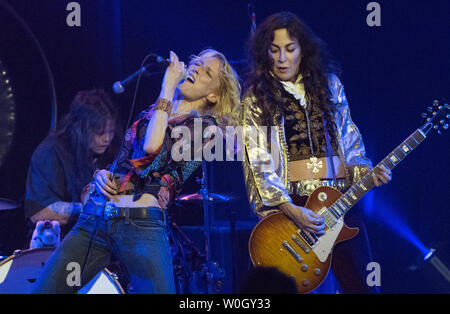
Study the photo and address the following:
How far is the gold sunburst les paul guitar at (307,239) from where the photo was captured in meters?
2.69

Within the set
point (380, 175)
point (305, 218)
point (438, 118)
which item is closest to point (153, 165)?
point (305, 218)

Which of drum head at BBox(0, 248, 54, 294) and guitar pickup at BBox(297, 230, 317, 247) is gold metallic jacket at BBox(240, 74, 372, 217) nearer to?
guitar pickup at BBox(297, 230, 317, 247)

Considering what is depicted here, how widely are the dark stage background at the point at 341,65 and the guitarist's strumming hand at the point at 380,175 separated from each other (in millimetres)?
1386

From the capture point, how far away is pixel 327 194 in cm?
279

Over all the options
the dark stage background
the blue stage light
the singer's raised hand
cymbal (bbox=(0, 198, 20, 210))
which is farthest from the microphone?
the blue stage light

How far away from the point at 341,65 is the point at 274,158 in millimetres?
1612

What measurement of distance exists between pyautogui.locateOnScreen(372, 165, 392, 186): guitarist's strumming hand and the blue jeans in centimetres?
127

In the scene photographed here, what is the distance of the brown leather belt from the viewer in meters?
2.88

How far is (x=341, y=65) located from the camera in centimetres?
414

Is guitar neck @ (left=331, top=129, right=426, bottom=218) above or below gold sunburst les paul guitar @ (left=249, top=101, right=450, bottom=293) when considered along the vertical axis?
above

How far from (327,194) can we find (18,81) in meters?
2.86

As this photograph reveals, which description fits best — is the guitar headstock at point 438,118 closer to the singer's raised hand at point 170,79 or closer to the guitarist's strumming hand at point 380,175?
the guitarist's strumming hand at point 380,175

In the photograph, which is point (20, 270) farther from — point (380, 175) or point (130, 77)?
point (380, 175)
